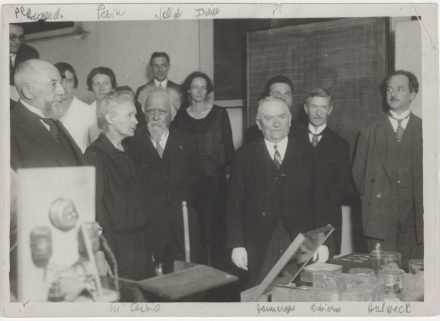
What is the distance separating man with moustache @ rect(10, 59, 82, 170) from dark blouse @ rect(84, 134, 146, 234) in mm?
80

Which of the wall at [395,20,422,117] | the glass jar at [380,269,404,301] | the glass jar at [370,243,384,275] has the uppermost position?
the wall at [395,20,422,117]

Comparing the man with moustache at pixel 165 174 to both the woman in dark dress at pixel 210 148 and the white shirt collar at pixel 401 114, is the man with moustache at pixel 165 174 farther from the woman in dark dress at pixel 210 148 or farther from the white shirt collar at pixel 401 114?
the white shirt collar at pixel 401 114

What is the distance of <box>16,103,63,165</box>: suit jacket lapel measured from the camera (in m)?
1.86

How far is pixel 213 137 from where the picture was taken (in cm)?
224

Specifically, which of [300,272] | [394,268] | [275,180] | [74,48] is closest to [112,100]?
[74,48]

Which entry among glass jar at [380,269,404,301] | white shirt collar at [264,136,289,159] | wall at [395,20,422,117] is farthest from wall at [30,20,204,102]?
glass jar at [380,269,404,301]

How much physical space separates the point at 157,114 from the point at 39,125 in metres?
0.46

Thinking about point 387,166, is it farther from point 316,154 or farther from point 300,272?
point 300,272

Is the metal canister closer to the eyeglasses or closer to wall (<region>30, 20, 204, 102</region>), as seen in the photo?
wall (<region>30, 20, 204, 102</region>)

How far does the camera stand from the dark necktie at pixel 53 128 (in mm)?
1869

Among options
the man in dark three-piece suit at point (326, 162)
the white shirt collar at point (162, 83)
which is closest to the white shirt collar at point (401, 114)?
the man in dark three-piece suit at point (326, 162)

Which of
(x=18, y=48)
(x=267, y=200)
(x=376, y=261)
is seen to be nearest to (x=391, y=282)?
(x=376, y=261)
